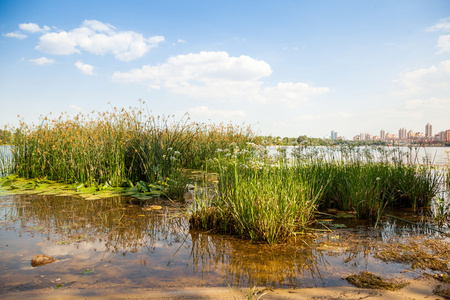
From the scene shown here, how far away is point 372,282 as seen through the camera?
2316 millimetres

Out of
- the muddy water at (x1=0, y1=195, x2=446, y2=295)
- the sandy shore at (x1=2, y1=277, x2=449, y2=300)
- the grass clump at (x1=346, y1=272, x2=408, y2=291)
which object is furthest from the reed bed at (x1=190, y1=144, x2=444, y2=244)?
the sandy shore at (x1=2, y1=277, x2=449, y2=300)

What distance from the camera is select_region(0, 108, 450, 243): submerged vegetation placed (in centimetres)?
345

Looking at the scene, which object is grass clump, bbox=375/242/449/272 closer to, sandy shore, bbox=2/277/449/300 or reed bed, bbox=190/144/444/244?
sandy shore, bbox=2/277/449/300

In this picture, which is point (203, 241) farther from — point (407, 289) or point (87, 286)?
point (407, 289)

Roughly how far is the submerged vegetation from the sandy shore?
101cm

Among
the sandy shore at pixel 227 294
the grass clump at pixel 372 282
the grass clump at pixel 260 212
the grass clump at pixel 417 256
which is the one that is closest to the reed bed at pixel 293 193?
the grass clump at pixel 260 212

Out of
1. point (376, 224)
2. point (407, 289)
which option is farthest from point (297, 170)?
point (407, 289)

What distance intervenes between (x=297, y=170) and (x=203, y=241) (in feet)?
7.04

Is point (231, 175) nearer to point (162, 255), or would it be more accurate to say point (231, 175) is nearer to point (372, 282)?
point (162, 255)

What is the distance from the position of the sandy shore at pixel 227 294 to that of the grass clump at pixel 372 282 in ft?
0.19

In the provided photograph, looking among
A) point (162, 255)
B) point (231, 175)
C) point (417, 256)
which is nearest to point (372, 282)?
point (417, 256)

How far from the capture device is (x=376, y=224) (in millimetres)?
3807

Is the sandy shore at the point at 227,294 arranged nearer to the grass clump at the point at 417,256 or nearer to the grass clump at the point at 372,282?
the grass clump at the point at 372,282

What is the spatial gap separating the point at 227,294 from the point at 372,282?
46.2 inches
